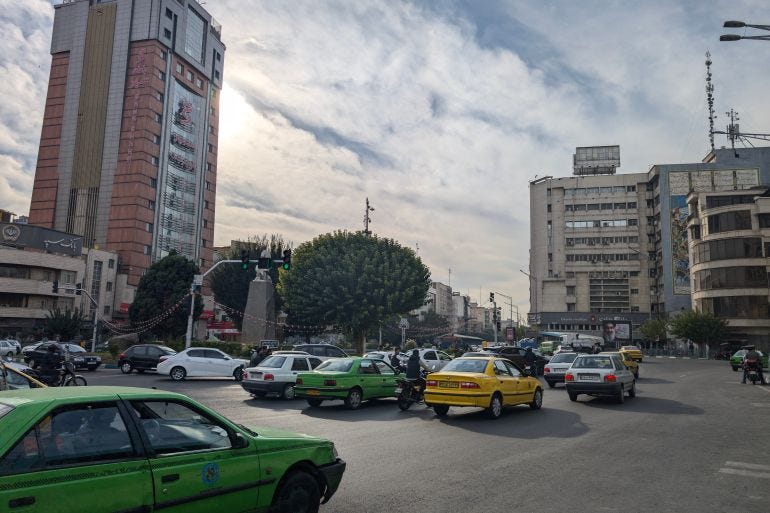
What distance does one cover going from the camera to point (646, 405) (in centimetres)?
1620

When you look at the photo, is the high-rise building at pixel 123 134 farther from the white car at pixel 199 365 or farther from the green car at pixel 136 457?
the green car at pixel 136 457

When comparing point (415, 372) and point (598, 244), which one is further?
point (598, 244)

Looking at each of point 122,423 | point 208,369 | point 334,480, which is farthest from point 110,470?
point 208,369

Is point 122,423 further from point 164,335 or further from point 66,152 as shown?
point 66,152

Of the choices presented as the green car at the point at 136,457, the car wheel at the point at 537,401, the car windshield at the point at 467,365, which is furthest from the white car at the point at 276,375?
the green car at the point at 136,457

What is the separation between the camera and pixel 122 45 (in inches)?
3118

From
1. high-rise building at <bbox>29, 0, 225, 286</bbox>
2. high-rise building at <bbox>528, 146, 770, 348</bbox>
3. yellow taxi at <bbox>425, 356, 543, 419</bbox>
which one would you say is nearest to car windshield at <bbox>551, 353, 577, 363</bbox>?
yellow taxi at <bbox>425, 356, 543, 419</bbox>

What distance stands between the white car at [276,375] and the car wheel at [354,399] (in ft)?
8.20

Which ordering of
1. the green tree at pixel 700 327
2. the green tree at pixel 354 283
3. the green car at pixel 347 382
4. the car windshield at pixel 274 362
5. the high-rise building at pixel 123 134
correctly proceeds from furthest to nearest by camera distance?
the high-rise building at pixel 123 134, the green tree at pixel 700 327, the green tree at pixel 354 283, the car windshield at pixel 274 362, the green car at pixel 347 382

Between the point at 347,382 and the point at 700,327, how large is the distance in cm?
5799

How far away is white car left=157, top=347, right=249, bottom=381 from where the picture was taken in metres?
22.8

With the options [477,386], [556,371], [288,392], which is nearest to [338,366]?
[288,392]

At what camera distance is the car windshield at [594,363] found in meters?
16.8

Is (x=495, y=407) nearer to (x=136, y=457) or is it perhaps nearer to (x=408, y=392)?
(x=408, y=392)
